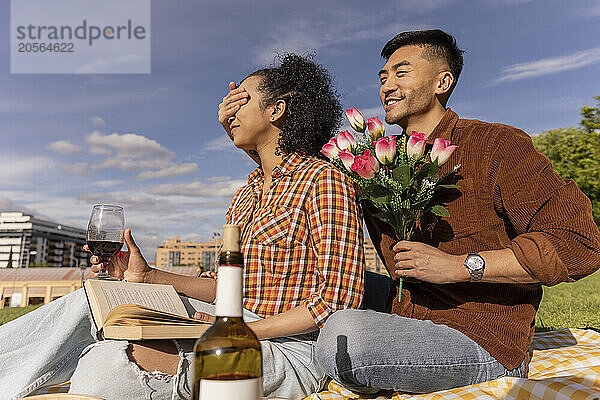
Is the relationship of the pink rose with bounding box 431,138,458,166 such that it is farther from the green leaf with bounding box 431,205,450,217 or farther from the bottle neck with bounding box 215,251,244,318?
the bottle neck with bounding box 215,251,244,318

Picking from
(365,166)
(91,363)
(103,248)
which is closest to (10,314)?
(103,248)

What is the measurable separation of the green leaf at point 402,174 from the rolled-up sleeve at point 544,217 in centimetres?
43

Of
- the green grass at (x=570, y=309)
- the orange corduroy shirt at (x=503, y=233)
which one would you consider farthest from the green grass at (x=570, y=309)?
the orange corduroy shirt at (x=503, y=233)

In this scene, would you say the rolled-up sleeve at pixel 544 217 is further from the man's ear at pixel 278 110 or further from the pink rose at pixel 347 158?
the man's ear at pixel 278 110

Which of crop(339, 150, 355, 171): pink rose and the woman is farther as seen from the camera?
crop(339, 150, 355, 171): pink rose

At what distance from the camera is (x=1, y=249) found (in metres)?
83.7

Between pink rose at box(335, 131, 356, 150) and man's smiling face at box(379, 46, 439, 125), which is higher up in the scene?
man's smiling face at box(379, 46, 439, 125)

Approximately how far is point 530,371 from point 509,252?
34.9 inches

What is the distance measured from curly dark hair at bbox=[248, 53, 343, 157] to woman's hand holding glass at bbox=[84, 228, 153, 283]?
997 mm

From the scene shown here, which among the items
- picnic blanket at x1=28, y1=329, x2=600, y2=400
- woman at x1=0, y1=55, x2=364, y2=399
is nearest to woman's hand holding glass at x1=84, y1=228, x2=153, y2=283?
woman at x1=0, y1=55, x2=364, y2=399

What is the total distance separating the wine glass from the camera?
235 centimetres

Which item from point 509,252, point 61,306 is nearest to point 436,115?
point 509,252

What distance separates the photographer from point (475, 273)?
193cm

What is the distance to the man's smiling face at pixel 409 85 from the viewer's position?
2518 millimetres
